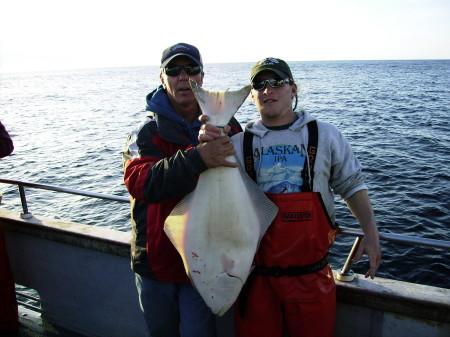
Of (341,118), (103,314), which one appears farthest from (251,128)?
(341,118)

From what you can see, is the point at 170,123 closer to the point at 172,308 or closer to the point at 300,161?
the point at 300,161

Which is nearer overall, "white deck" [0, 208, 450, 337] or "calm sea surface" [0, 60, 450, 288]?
"white deck" [0, 208, 450, 337]

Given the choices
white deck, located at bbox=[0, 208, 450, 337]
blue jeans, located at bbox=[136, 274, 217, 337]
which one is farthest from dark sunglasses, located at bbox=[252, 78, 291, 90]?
white deck, located at bbox=[0, 208, 450, 337]

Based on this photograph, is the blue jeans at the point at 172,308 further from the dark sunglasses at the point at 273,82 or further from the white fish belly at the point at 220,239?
the dark sunglasses at the point at 273,82

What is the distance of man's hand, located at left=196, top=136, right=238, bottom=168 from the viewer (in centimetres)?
202

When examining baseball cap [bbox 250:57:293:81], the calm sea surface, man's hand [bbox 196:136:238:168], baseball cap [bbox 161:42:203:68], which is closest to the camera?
man's hand [bbox 196:136:238:168]

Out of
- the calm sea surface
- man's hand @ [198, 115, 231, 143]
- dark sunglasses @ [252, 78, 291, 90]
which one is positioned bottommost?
the calm sea surface

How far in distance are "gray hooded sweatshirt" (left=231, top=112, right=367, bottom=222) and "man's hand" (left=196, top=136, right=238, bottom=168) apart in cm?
25

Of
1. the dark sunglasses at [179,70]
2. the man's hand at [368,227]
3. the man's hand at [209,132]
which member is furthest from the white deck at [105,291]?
the dark sunglasses at [179,70]

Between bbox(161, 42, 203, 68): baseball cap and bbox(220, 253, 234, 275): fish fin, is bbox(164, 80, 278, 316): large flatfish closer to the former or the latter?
bbox(220, 253, 234, 275): fish fin

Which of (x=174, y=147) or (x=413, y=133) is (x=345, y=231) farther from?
(x=413, y=133)

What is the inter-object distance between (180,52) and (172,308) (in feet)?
5.39

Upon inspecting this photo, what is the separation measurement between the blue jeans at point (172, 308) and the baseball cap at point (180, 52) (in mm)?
1416

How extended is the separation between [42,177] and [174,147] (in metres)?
12.4
